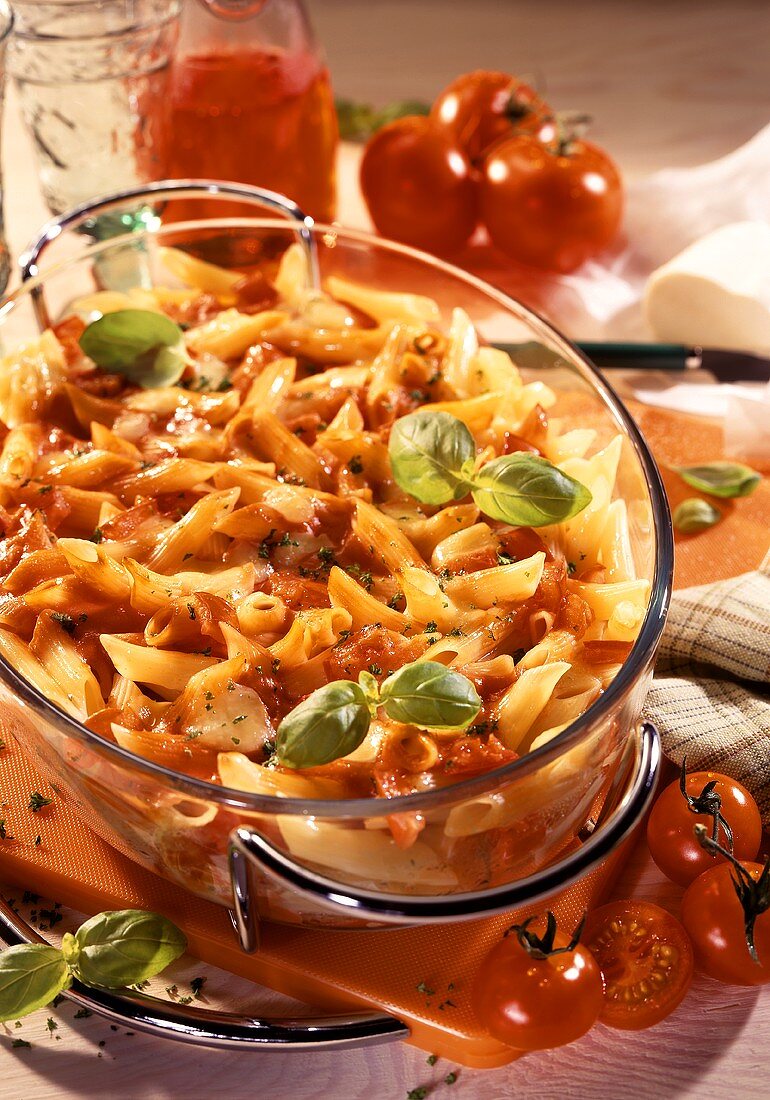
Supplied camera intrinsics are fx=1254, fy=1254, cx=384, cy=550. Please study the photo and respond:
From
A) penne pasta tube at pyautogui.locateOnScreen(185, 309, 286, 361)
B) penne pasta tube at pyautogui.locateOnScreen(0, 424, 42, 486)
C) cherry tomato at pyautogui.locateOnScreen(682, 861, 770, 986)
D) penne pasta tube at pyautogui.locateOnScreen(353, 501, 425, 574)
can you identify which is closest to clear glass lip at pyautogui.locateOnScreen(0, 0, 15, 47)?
penne pasta tube at pyautogui.locateOnScreen(185, 309, 286, 361)

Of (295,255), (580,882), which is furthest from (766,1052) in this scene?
(295,255)

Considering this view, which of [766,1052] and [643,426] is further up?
[643,426]

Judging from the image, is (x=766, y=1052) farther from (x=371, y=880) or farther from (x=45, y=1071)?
(x=45, y=1071)

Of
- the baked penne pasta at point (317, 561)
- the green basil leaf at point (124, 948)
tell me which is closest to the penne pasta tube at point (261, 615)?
the baked penne pasta at point (317, 561)

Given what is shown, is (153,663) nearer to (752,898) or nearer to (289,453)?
(289,453)

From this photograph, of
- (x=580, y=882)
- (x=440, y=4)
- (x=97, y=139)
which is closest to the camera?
(x=580, y=882)

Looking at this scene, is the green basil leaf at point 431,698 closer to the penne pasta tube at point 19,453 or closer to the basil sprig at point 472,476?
the basil sprig at point 472,476

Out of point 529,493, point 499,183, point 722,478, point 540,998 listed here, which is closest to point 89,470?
point 529,493

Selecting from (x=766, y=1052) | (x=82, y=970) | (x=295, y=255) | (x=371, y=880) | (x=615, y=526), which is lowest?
(x=766, y=1052)
